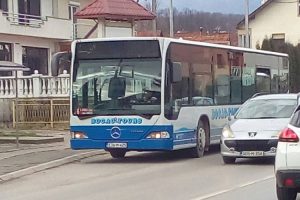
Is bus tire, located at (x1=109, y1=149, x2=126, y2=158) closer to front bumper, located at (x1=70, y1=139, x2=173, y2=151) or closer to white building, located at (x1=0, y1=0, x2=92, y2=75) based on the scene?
front bumper, located at (x1=70, y1=139, x2=173, y2=151)

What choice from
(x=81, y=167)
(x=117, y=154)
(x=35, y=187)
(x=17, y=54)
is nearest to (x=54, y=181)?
(x=35, y=187)

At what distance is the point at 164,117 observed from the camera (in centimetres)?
1819

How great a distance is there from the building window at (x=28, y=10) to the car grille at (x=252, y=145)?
2462 centimetres

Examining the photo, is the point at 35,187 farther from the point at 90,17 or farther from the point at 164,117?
the point at 90,17

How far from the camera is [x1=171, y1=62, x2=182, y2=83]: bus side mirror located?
1842 centimetres

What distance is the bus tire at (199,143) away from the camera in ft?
65.1

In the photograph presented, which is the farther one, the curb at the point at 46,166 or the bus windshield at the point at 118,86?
the bus windshield at the point at 118,86

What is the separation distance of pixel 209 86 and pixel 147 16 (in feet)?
44.0

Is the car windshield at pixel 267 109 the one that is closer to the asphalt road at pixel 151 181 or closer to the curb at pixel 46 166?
the asphalt road at pixel 151 181

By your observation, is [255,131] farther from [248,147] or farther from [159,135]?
[159,135]

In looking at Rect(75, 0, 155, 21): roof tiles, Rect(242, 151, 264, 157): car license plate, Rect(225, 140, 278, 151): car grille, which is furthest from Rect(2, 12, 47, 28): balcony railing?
Rect(242, 151, 264, 157): car license plate

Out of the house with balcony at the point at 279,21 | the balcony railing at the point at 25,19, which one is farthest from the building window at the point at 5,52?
the house with balcony at the point at 279,21

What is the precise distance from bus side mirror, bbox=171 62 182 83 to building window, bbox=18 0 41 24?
2246 centimetres

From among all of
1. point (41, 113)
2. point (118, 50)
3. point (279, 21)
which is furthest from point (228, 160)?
point (279, 21)
